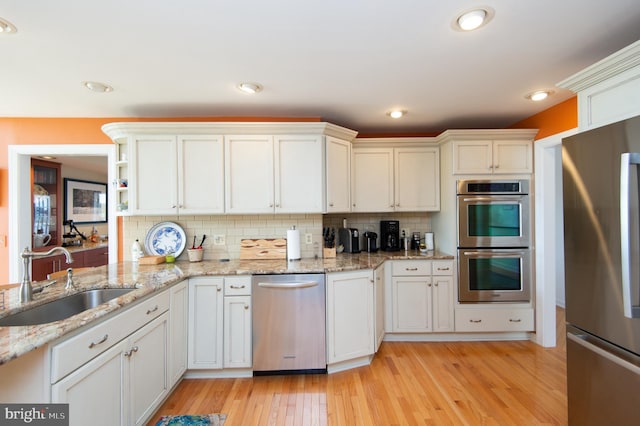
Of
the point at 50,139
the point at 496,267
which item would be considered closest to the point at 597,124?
the point at 496,267

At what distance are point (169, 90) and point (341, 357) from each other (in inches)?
108

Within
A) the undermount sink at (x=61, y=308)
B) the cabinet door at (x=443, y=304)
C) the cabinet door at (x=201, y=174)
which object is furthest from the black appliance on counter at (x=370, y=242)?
the undermount sink at (x=61, y=308)

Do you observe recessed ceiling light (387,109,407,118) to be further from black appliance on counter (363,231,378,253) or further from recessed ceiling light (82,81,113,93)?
recessed ceiling light (82,81,113,93)

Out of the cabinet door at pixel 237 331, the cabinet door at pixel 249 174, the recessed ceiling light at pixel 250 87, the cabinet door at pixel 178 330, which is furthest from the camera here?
the cabinet door at pixel 249 174

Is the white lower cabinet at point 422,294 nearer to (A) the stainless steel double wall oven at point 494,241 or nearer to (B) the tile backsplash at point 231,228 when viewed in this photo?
(A) the stainless steel double wall oven at point 494,241

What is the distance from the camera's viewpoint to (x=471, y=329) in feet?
10.2

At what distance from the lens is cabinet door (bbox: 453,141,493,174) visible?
123 inches

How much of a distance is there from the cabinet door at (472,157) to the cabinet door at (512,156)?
7cm

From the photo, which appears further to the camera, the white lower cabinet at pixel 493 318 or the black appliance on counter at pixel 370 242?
the black appliance on counter at pixel 370 242

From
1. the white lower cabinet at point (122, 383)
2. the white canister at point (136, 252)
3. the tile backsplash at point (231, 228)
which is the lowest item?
the white lower cabinet at point (122, 383)

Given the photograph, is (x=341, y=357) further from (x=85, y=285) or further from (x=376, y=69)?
(x=376, y=69)

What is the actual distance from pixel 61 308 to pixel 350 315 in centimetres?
208

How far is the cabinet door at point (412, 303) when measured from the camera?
3.13m

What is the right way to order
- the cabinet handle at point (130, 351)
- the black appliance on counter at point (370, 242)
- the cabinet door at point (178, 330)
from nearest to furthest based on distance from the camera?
the cabinet handle at point (130, 351)
the cabinet door at point (178, 330)
the black appliance on counter at point (370, 242)
